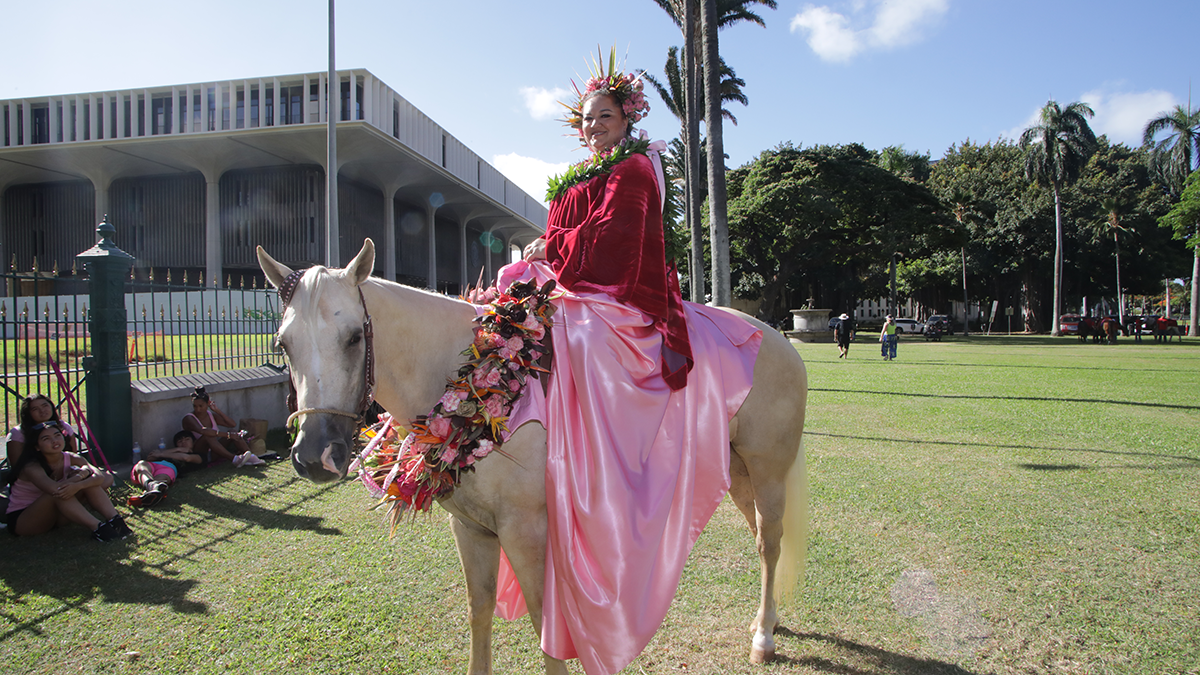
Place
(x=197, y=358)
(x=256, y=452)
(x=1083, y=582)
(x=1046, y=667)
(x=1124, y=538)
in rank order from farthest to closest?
(x=197, y=358) < (x=256, y=452) < (x=1124, y=538) < (x=1083, y=582) < (x=1046, y=667)

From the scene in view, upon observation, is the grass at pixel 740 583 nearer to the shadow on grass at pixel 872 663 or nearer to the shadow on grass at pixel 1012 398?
the shadow on grass at pixel 872 663

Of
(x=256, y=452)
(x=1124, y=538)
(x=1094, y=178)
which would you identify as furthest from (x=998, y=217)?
(x=256, y=452)

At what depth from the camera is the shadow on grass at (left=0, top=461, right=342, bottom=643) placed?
3.79 m

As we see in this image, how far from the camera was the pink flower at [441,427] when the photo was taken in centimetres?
232

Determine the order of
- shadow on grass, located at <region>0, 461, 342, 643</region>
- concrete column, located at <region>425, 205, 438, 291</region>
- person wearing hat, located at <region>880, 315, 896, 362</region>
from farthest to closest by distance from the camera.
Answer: concrete column, located at <region>425, 205, 438, 291</region> → person wearing hat, located at <region>880, 315, 896, 362</region> → shadow on grass, located at <region>0, 461, 342, 643</region>

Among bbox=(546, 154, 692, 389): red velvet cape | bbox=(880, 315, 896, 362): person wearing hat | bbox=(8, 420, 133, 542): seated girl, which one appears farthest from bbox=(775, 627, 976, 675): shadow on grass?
bbox=(880, 315, 896, 362): person wearing hat

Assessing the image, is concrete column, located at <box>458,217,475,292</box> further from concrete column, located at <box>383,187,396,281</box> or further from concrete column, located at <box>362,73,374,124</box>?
concrete column, located at <box>362,73,374,124</box>

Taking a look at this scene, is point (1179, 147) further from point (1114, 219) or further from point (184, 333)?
point (184, 333)

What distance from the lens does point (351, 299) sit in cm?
213

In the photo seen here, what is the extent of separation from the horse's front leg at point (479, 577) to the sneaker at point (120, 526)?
155 inches

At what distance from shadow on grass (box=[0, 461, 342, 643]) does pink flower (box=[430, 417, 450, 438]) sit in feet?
8.53

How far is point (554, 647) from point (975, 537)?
3.90m

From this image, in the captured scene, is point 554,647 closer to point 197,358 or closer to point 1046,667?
point 1046,667

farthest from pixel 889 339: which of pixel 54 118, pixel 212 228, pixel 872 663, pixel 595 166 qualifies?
pixel 54 118
